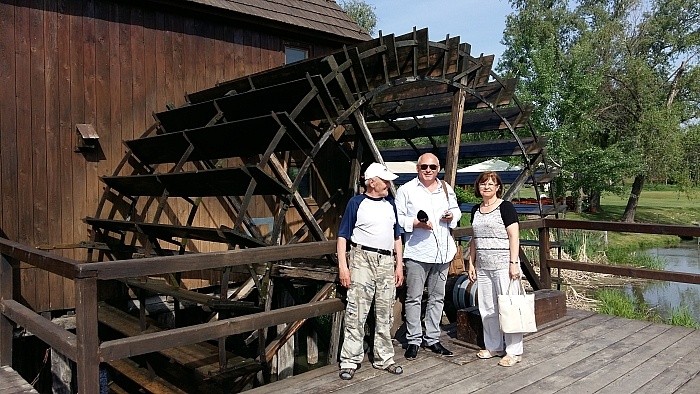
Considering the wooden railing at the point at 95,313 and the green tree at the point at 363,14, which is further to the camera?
the green tree at the point at 363,14

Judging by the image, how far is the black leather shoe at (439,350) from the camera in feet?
13.9

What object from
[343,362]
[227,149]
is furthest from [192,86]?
[343,362]

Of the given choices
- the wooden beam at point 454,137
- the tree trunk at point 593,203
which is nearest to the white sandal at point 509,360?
the wooden beam at point 454,137

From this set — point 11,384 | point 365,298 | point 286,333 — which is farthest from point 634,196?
point 11,384

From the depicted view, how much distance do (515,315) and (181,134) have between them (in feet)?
11.4

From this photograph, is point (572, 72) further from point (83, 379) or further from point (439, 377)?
point (83, 379)

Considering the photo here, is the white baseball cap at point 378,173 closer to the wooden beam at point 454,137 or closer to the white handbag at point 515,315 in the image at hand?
the white handbag at point 515,315

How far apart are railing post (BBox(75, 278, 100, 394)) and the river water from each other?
10056 mm

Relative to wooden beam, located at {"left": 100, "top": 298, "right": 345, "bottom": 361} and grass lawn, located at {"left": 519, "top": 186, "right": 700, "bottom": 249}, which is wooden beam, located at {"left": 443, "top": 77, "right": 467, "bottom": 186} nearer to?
wooden beam, located at {"left": 100, "top": 298, "right": 345, "bottom": 361}

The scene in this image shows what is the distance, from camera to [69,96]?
19.7ft

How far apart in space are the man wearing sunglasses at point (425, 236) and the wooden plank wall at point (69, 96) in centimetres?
361

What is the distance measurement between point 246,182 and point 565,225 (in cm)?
306

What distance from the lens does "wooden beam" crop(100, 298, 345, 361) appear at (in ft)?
9.70

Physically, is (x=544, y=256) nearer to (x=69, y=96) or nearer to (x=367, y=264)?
(x=367, y=264)
